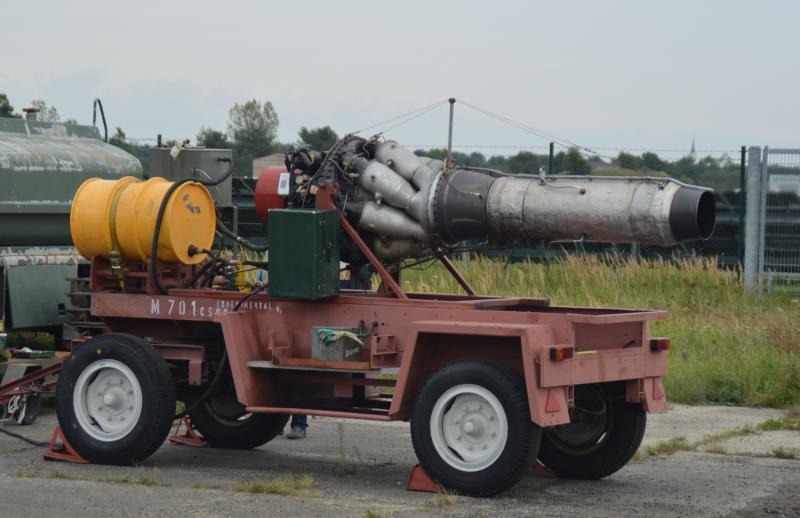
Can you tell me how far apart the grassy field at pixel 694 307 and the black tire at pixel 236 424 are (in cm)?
311

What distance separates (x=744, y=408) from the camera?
13.2 metres

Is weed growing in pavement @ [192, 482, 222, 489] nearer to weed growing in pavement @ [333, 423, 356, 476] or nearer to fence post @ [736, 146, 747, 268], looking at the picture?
weed growing in pavement @ [333, 423, 356, 476]

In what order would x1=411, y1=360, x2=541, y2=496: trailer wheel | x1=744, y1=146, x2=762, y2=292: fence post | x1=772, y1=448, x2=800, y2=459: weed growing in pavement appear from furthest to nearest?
x1=744, y1=146, x2=762, y2=292: fence post < x1=772, y1=448, x2=800, y2=459: weed growing in pavement < x1=411, y1=360, x2=541, y2=496: trailer wheel

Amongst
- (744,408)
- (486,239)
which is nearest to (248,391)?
(486,239)

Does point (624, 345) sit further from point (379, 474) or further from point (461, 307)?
point (379, 474)

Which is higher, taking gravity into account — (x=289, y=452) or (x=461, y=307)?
(x=461, y=307)

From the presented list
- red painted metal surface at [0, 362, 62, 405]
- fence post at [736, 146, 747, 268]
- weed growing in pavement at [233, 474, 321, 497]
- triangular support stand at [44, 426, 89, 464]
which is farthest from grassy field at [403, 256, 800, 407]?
weed growing in pavement at [233, 474, 321, 497]

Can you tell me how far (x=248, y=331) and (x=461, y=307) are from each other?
156cm

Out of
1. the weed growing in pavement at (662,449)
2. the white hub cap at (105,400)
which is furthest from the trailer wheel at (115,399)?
the weed growing in pavement at (662,449)

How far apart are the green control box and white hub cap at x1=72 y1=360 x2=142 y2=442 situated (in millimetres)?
1256

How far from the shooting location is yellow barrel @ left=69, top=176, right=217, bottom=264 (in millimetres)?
10102

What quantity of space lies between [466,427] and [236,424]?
279 centimetres

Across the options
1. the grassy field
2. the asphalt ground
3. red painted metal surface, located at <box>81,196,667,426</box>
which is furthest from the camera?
the grassy field

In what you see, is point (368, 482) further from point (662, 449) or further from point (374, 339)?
point (662, 449)
